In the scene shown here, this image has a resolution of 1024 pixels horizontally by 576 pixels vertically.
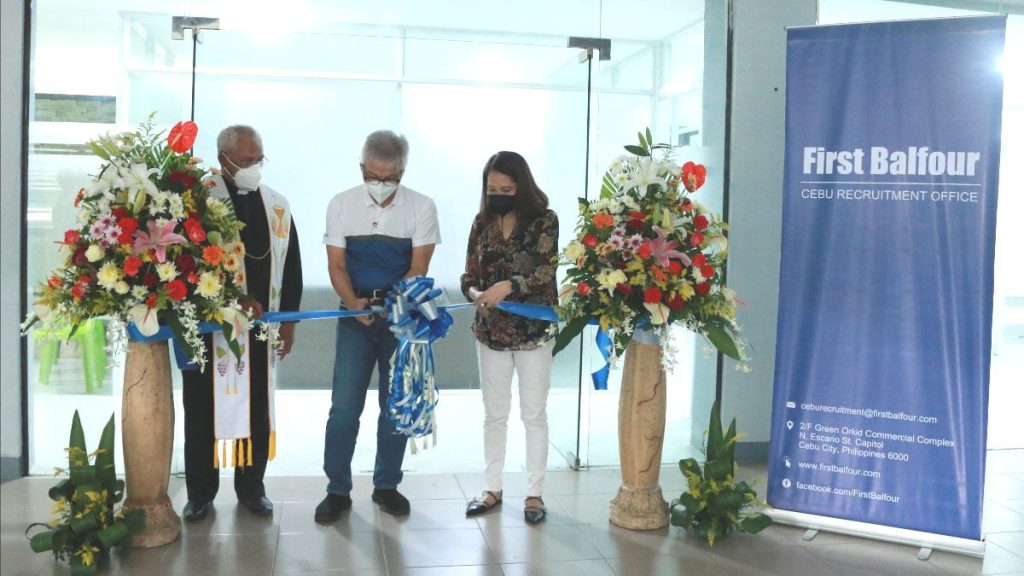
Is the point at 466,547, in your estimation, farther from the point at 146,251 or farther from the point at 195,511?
the point at 146,251

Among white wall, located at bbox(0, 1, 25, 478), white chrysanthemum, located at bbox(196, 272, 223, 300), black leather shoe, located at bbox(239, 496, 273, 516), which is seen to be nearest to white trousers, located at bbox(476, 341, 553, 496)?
black leather shoe, located at bbox(239, 496, 273, 516)

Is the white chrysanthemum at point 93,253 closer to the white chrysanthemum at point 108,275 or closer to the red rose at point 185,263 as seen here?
the white chrysanthemum at point 108,275

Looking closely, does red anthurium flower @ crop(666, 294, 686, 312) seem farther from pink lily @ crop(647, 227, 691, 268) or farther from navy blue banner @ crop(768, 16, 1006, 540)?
navy blue banner @ crop(768, 16, 1006, 540)

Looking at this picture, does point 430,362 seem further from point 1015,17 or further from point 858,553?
point 1015,17

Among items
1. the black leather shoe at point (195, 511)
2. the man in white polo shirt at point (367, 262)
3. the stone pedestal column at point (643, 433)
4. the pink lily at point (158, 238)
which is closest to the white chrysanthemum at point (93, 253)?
the pink lily at point (158, 238)

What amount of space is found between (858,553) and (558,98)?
2659mm

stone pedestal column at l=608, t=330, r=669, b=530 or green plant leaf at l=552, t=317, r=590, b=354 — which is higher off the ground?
green plant leaf at l=552, t=317, r=590, b=354

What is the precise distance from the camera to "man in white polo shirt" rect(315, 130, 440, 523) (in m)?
3.93

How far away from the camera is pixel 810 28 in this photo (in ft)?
12.9

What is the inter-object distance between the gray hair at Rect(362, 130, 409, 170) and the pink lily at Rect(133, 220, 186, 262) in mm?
882

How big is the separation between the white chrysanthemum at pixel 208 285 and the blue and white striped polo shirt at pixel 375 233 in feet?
2.16

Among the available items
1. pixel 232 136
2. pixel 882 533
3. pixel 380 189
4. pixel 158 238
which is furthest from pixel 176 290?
pixel 882 533

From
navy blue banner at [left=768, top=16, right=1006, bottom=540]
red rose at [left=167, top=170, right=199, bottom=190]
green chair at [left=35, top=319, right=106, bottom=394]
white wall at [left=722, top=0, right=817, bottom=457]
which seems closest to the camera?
red rose at [left=167, top=170, right=199, bottom=190]

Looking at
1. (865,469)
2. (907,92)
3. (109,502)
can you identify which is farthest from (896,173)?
(109,502)
